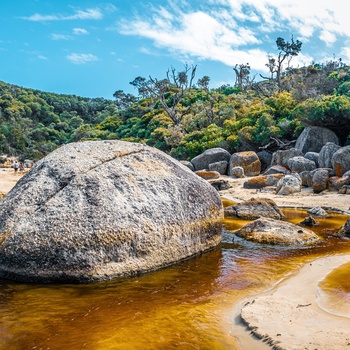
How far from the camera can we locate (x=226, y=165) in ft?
86.3

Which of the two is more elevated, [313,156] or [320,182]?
[313,156]

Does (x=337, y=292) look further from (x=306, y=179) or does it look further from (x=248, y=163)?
(x=248, y=163)

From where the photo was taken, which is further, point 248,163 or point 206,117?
point 206,117

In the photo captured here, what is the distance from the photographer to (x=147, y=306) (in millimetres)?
5633

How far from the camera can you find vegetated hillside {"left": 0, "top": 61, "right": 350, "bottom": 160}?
2649 centimetres

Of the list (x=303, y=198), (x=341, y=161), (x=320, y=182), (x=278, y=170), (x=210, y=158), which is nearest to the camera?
(x=303, y=198)

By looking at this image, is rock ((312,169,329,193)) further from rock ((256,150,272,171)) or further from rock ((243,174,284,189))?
rock ((256,150,272,171))

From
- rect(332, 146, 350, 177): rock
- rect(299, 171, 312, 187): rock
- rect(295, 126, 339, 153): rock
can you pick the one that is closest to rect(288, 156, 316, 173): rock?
rect(299, 171, 312, 187): rock

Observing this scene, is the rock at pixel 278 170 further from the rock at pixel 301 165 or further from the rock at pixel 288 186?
the rock at pixel 288 186

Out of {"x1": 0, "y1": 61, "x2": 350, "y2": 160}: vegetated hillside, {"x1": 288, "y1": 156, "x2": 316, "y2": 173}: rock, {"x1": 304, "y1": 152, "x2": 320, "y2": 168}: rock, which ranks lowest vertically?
{"x1": 288, "y1": 156, "x2": 316, "y2": 173}: rock

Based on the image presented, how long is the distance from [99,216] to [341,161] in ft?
47.7

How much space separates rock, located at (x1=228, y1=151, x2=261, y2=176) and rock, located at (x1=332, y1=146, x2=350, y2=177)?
22.9 ft

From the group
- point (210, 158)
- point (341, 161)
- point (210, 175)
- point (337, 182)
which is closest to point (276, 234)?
point (337, 182)

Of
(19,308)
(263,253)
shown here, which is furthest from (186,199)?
(19,308)
